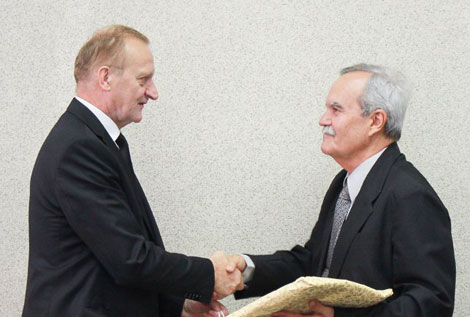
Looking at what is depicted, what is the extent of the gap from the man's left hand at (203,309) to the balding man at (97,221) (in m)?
0.21

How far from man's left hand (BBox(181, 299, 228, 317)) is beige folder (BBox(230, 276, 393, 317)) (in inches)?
22.7

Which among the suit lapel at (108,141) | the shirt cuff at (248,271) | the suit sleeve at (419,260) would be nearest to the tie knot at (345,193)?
the suit sleeve at (419,260)

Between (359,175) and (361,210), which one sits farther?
(359,175)

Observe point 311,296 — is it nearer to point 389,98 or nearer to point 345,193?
point 345,193

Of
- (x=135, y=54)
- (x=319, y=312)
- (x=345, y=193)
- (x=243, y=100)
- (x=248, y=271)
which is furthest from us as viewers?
(x=243, y=100)

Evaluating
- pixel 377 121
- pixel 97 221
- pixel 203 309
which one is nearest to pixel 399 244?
pixel 377 121

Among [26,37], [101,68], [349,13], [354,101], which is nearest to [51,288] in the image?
[101,68]

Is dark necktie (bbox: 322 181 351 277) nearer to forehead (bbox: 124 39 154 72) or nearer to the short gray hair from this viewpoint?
the short gray hair

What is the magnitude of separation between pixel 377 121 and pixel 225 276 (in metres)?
0.69

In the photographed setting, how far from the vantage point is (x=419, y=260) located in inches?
87.4

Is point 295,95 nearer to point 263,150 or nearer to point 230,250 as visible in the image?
point 263,150

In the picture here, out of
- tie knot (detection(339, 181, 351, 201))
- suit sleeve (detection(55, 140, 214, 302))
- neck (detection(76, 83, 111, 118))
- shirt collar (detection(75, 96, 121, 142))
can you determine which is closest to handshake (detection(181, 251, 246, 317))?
suit sleeve (detection(55, 140, 214, 302))

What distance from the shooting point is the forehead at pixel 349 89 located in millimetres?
2518

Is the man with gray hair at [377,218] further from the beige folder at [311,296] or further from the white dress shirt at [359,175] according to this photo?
the beige folder at [311,296]
